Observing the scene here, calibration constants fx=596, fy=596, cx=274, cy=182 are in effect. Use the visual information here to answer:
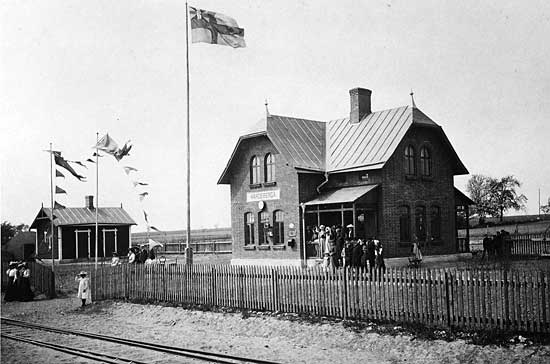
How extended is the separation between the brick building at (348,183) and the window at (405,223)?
44 mm

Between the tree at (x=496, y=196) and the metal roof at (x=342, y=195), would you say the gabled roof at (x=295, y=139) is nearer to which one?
the metal roof at (x=342, y=195)

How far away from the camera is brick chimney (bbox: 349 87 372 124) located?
29250 mm

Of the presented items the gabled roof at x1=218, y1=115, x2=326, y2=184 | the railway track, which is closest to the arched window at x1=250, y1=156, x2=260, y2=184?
the gabled roof at x1=218, y1=115, x2=326, y2=184

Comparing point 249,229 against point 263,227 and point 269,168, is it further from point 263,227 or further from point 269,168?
point 269,168

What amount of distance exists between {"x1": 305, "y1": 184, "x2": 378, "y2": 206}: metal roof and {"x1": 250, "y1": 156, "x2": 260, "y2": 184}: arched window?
3.64m

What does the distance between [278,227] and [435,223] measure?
7.33 metres

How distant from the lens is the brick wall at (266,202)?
1052 inches

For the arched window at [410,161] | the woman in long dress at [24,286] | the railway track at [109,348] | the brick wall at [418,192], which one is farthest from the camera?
the arched window at [410,161]

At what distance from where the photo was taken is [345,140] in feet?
93.6

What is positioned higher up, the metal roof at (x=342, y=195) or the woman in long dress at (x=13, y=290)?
the metal roof at (x=342, y=195)

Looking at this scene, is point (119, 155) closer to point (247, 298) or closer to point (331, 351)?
point (247, 298)

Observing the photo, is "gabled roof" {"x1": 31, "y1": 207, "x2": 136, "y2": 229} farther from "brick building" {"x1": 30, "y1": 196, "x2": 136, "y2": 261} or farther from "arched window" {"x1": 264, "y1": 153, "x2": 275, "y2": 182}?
"arched window" {"x1": 264, "y1": 153, "x2": 275, "y2": 182}

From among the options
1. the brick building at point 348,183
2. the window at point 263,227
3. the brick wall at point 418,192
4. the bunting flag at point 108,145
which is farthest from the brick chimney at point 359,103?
the bunting flag at point 108,145

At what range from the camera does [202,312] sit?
1689cm
